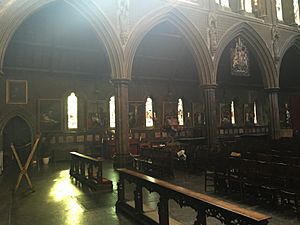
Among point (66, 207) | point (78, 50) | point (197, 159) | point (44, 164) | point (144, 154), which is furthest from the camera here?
point (78, 50)

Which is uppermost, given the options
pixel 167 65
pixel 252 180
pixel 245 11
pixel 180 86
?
pixel 245 11

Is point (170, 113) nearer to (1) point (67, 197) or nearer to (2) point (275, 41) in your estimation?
(2) point (275, 41)

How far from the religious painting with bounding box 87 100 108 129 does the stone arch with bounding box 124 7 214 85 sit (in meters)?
5.55

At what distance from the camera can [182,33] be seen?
39.0ft

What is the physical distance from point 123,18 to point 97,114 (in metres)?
6.62

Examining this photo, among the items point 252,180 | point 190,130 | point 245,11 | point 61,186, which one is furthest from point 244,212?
point 190,130

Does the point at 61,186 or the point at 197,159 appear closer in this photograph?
the point at 61,186

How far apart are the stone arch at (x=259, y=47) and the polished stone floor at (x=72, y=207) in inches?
323

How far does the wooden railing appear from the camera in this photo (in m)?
2.47

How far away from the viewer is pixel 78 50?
1376cm

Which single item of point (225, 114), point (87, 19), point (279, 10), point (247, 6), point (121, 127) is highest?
point (279, 10)

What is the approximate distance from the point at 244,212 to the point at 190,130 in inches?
616

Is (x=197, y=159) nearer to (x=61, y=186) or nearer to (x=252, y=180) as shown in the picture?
(x=252, y=180)

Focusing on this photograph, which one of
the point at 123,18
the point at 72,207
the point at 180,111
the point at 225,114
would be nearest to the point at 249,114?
the point at 225,114
